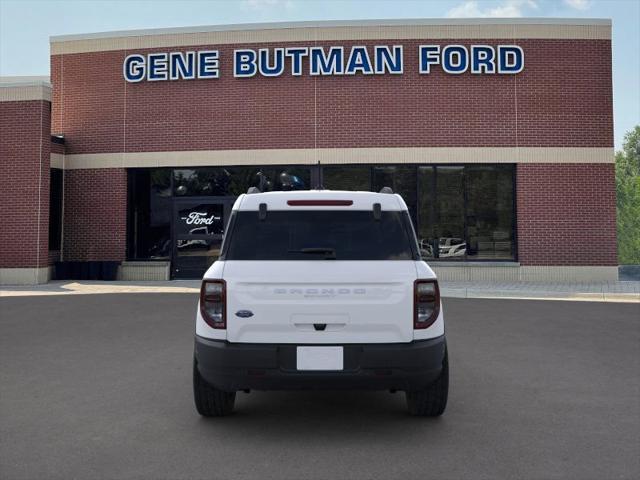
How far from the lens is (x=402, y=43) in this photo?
60.2ft

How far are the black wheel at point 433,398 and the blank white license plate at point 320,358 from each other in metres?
0.95

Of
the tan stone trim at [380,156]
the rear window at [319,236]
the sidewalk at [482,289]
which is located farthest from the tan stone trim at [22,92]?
the rear window at [319,236]

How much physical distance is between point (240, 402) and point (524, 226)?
1460cm

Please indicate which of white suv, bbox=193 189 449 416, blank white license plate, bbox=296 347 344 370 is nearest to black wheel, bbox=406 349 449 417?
white suv, bbox=193 189 449 416

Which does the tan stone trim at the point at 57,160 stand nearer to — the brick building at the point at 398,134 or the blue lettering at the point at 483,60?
the brick building at the point at 398,134

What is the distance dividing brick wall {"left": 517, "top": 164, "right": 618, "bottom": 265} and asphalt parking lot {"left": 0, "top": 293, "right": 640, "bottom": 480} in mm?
9841

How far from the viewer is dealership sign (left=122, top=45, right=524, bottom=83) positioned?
59.7ft

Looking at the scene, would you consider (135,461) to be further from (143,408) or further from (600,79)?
(600,79)

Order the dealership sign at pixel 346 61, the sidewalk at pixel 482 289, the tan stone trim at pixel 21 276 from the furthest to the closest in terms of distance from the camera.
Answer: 1. the dealership sign at pixel 346 61
2. the tan stone trim at pixel 21 276
3. the sidewalk at pixel 482 289

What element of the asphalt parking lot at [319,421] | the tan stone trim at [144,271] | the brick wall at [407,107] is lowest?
the asphalt parking lot at [319,421]

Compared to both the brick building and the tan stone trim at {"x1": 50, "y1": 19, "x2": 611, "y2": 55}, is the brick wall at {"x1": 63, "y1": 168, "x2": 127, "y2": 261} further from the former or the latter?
the tan stone trim at {"x1": 50, "y1": 19, "x2": 611, "y2": 55}

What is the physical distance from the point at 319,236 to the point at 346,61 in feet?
49.3

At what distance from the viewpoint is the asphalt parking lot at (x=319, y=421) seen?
150 inches

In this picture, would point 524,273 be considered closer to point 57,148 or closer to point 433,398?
point 433,398
